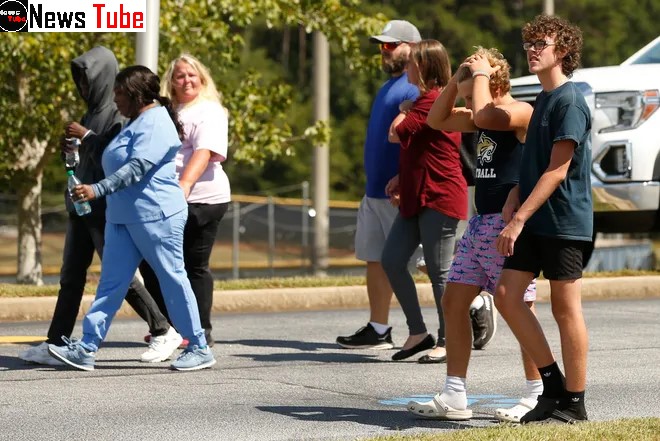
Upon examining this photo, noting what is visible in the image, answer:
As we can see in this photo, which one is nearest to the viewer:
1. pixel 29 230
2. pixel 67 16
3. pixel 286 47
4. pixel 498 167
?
pixel 498 167

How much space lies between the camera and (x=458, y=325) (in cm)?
636

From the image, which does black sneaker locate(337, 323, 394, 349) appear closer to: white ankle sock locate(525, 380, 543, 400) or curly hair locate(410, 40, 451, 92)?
curly hair locate(410, 40, 451, 92)

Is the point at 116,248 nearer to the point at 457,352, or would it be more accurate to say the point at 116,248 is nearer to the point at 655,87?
the point at 457,352

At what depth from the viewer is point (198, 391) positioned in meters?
7.32

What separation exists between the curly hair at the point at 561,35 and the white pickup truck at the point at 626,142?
5.68m

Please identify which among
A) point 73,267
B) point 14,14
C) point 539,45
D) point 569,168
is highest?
point 14,14

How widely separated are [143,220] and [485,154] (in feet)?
7.23

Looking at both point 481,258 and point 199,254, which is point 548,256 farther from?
point 199,254

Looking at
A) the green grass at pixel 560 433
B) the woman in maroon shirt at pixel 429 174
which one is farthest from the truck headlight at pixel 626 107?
the green grass at pixel 560 433

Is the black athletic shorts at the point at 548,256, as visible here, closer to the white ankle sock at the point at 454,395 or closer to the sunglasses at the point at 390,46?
the white ankle sock at the point at 454,395

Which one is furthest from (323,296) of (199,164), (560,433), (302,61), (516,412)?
(302,61)

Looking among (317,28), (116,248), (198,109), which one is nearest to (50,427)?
(116,248)

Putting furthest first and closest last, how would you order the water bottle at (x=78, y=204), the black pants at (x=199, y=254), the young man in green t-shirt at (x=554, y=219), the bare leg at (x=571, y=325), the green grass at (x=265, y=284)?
the green grass at (x=265, y=284), the black pants at (x=199, y=254), the water bottle at (x=78, y=204), the bare leg at (x=571, y=325), the young man in green t-shirt at (x=554, y=219)

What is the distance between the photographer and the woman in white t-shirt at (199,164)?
865 centimetres
